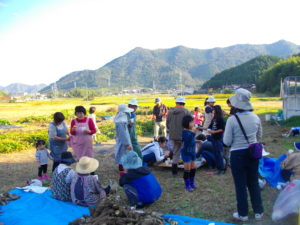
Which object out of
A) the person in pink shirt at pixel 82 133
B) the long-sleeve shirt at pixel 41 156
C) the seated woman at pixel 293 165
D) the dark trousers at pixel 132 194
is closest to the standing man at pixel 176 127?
the person in pink shirt at pixel 82 133

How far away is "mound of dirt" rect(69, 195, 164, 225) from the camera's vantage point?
3.47 m

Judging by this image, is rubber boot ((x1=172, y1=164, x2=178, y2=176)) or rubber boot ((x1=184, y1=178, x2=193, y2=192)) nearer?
rubber boot ((x1=184, y1=178, x2=193, y2=192))

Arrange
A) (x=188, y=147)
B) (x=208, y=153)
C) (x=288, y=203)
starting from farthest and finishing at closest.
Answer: (x=208, y=153) → (x=188, y=147) → (x=288, y=203)

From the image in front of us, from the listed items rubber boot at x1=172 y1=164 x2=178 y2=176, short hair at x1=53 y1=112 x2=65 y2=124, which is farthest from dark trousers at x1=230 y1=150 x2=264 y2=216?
short hair at x1=53 y1=112 x2=65 y2=124

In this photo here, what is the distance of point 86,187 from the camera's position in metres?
4.32

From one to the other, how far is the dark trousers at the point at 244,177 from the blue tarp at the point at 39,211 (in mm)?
2224

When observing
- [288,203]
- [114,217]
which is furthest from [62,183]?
[288,203]

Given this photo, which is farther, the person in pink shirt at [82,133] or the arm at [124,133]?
the person in pink shirt at [82,133]

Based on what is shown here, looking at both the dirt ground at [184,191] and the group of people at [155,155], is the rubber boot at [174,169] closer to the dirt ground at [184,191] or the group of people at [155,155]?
the group of people at [155,155]

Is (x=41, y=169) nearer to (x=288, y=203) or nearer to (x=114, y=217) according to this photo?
(x=114, y=217)

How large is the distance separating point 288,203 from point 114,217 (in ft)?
7.21

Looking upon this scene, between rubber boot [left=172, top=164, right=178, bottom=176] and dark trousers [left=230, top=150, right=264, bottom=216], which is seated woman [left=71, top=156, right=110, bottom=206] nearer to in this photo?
dark trousers [left=230, top=150, right=264, bottom=216]

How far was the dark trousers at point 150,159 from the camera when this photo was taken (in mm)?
7012

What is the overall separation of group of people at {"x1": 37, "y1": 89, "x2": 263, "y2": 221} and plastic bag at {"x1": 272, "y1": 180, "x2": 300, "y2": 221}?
32cm
